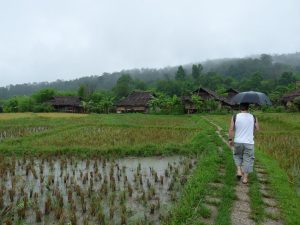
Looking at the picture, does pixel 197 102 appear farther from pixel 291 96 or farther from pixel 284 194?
pixel 284 194

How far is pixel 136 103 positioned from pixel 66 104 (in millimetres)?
15254

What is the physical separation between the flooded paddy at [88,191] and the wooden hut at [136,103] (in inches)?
1564

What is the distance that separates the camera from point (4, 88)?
431 ft

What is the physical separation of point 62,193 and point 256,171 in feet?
13.9

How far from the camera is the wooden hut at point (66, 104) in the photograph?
186 feet

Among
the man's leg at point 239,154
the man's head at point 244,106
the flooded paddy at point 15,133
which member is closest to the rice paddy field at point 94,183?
the man's leg at point 239,154

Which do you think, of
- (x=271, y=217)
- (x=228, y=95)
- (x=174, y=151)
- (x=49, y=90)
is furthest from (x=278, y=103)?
(x=49, y=90)

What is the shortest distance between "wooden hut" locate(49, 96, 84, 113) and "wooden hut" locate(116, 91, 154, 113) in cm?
952

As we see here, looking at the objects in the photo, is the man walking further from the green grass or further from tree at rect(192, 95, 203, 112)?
tree at rect(192, 95, 203, 112)

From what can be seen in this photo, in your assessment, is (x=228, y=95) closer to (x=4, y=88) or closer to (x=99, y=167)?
(x=99, y=167)

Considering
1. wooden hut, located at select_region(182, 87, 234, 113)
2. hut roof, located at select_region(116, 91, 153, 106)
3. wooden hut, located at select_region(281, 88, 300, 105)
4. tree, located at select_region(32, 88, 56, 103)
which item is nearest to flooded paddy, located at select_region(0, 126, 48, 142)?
wooden hut, located at select_region(182, 87, 234, 113)

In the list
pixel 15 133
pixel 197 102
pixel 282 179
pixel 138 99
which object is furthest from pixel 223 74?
pixel 282 179

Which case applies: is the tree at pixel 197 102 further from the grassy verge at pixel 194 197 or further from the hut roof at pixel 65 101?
the grassy verge at pixel 194 197

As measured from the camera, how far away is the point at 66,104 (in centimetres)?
5672
